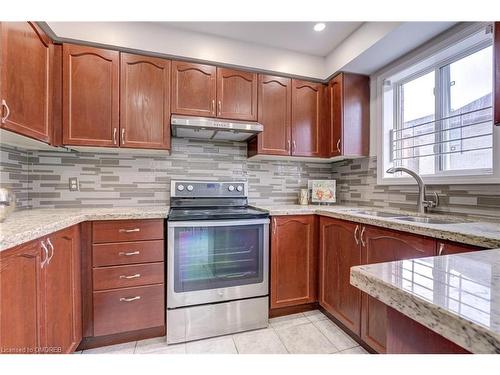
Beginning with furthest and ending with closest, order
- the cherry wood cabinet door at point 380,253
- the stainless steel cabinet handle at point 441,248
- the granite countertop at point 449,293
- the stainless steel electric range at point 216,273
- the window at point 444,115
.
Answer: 1. the stainless steel electric range at point 216,273
2. the window at point 444,115
3. the cherry wood cabinet door at point 380,253
4. the stainless steel cabinet handle at point 441,248
5. the granite countertop at point 449,293

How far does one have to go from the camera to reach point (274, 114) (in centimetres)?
221

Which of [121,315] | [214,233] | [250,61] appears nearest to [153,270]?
[121,315]


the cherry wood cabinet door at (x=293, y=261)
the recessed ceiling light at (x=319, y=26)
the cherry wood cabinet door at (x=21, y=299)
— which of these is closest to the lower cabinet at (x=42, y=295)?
the cherry wood cabinet door at (x=21, y=299)

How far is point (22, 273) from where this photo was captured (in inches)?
36.8

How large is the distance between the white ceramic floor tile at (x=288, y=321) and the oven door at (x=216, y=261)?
273 millimetres

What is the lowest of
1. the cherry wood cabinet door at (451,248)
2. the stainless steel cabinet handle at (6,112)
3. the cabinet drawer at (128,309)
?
the cabinet drawer at (128,309)

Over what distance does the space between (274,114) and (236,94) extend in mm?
404

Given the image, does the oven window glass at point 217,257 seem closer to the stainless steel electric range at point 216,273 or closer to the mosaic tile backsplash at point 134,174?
the stainless steel electric range at point 216,273

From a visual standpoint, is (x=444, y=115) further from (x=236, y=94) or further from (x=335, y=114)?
(x=236, y=94)

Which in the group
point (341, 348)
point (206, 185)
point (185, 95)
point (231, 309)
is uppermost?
point (185, 95)

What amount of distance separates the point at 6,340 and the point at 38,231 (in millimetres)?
406

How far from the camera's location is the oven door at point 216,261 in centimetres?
162
